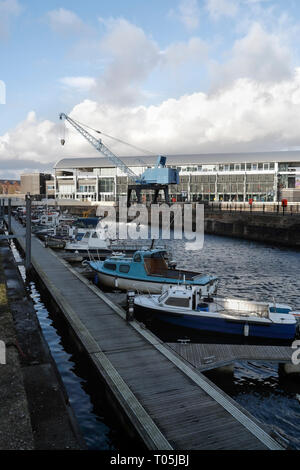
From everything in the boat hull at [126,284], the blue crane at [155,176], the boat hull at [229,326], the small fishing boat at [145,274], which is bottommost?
the boat hull at [229,326]

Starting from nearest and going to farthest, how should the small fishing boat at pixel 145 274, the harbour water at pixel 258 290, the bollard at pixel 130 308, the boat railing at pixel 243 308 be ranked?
the harbour water at pixel 258 290, the bollard at pixel 130 308, the boat railing at pixel 243 308, the small fishing boat at pixel 145 274

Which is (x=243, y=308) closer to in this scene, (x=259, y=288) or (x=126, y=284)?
(x=126, y=284)

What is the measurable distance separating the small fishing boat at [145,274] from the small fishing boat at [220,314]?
4473 millimetres

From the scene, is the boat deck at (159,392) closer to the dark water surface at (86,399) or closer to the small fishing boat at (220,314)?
the dark water surface at (86,399)

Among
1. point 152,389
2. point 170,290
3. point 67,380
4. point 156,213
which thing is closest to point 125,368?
point 152,389

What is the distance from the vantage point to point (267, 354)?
18031mm

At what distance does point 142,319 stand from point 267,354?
8.86 meters

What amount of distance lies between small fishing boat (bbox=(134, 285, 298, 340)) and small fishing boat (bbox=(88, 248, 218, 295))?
176 inches

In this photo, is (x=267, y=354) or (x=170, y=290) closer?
(x=267, y=354)

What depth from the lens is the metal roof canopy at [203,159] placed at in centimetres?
15525

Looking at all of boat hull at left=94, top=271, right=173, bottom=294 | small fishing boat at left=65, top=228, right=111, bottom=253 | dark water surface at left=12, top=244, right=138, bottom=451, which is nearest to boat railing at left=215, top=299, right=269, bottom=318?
boat hull at left=94, top=271, right=173, bottom=294

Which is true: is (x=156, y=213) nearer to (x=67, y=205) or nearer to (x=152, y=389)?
(x=67, y=205)

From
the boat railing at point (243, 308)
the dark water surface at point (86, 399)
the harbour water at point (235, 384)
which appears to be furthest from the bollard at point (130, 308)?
the boat railing at point (243, 308)

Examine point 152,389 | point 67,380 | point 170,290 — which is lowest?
point 67,380
